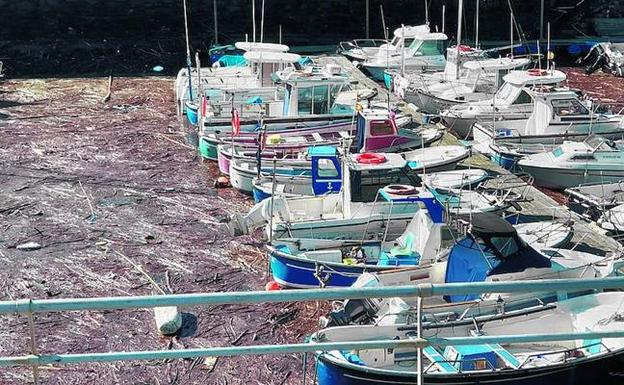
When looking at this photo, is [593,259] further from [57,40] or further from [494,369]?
[57,40]

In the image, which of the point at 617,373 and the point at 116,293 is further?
the point at 116,293

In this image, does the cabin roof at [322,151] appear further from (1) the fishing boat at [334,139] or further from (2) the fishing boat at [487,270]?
(2) the fishing boat at [487,270]

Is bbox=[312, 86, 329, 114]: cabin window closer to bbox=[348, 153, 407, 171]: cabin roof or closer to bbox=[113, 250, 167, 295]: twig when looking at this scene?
bbox=[348, 153, 407, 171]: cabin roof

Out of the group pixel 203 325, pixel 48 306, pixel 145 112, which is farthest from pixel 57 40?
pixel 48 306

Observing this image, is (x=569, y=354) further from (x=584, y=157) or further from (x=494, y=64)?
(x=494, y=64)

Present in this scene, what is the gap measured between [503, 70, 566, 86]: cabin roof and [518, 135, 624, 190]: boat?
8.12 feet

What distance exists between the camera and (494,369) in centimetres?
959

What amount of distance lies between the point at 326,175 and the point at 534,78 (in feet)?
22.4

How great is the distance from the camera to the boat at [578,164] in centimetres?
1744

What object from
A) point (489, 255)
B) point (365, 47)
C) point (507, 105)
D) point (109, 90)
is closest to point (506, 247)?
point (489, 255)

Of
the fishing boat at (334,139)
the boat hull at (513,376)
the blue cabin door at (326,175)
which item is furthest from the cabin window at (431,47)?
the boat hull at (513,376)

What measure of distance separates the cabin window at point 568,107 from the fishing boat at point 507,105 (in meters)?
0.80

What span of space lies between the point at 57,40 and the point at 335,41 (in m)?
10.6

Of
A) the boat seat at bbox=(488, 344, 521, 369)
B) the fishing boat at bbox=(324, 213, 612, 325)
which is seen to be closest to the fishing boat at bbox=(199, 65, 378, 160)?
the fishing boat at bbox=(324, 213, 612, 325)
